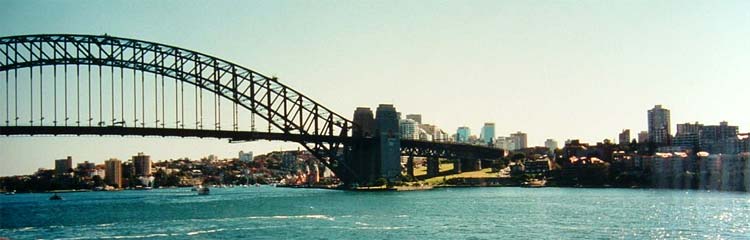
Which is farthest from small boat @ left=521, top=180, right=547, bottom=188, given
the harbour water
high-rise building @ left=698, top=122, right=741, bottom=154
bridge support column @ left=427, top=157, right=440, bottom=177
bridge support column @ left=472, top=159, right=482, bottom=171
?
the harbour water

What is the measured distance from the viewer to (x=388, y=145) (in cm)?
11150

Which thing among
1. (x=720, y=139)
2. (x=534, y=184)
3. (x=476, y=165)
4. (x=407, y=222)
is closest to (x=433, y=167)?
(x=476, y=165)

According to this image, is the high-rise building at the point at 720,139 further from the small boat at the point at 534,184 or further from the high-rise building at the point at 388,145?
the high-rise building at the point at 388,145

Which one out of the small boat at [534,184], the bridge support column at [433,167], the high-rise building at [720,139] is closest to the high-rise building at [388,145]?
the small boat at [534,184]

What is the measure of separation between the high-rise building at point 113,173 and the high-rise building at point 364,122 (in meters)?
86.1

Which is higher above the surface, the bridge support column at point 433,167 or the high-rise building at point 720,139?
the high-rise building at point 720,139

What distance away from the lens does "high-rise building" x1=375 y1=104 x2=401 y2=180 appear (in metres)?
110

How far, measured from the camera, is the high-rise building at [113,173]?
629 ft

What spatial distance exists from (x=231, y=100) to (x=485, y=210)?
39108 mm

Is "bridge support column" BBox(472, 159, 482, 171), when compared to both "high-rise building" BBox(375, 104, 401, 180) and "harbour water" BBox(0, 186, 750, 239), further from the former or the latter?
"harbour water" BBox(0, 186, 750, 239)

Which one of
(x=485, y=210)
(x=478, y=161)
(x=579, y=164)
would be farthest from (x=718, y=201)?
(x=478, y=161)

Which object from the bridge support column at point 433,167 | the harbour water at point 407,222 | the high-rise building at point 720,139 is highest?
the high-rise building at point 720,139

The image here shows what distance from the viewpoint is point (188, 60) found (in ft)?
298

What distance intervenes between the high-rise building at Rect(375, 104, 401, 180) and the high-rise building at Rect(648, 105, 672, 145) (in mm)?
74700
